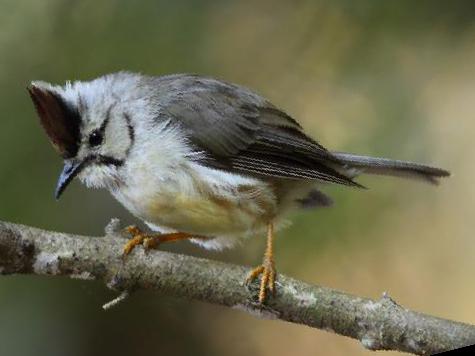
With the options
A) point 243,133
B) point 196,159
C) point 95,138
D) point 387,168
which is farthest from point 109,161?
point 387,168

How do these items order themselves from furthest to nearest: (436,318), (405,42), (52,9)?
1. (405,42)
2. (52,9)
3. (436,318)

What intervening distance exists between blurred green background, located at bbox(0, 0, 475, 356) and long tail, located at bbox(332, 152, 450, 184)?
22mm

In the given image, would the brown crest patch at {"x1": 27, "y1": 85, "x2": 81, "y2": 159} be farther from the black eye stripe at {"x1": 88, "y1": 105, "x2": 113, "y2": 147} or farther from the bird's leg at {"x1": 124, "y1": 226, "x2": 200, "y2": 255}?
the bird's leg at {"x1": 124, "y1": 226, "x2": 200, "y2": 255}

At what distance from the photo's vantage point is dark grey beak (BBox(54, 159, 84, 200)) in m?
1.41

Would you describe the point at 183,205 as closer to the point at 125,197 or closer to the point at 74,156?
the point at 125,197

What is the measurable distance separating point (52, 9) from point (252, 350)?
81cm

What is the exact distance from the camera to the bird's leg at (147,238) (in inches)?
54.6

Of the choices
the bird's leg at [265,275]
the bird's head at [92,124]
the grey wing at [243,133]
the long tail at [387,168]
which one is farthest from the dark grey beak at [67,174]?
the long tail at [387,168]

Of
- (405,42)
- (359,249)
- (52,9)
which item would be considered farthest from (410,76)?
(52,9)

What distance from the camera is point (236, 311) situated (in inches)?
60.2

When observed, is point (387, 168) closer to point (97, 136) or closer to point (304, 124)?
point (304, 124)

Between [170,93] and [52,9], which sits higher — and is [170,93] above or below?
below

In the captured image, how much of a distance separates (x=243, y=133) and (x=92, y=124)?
1.08ft

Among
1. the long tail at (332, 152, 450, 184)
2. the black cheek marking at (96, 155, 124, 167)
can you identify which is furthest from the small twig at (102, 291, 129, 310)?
the long tail at (332, 152, 450, 184)
